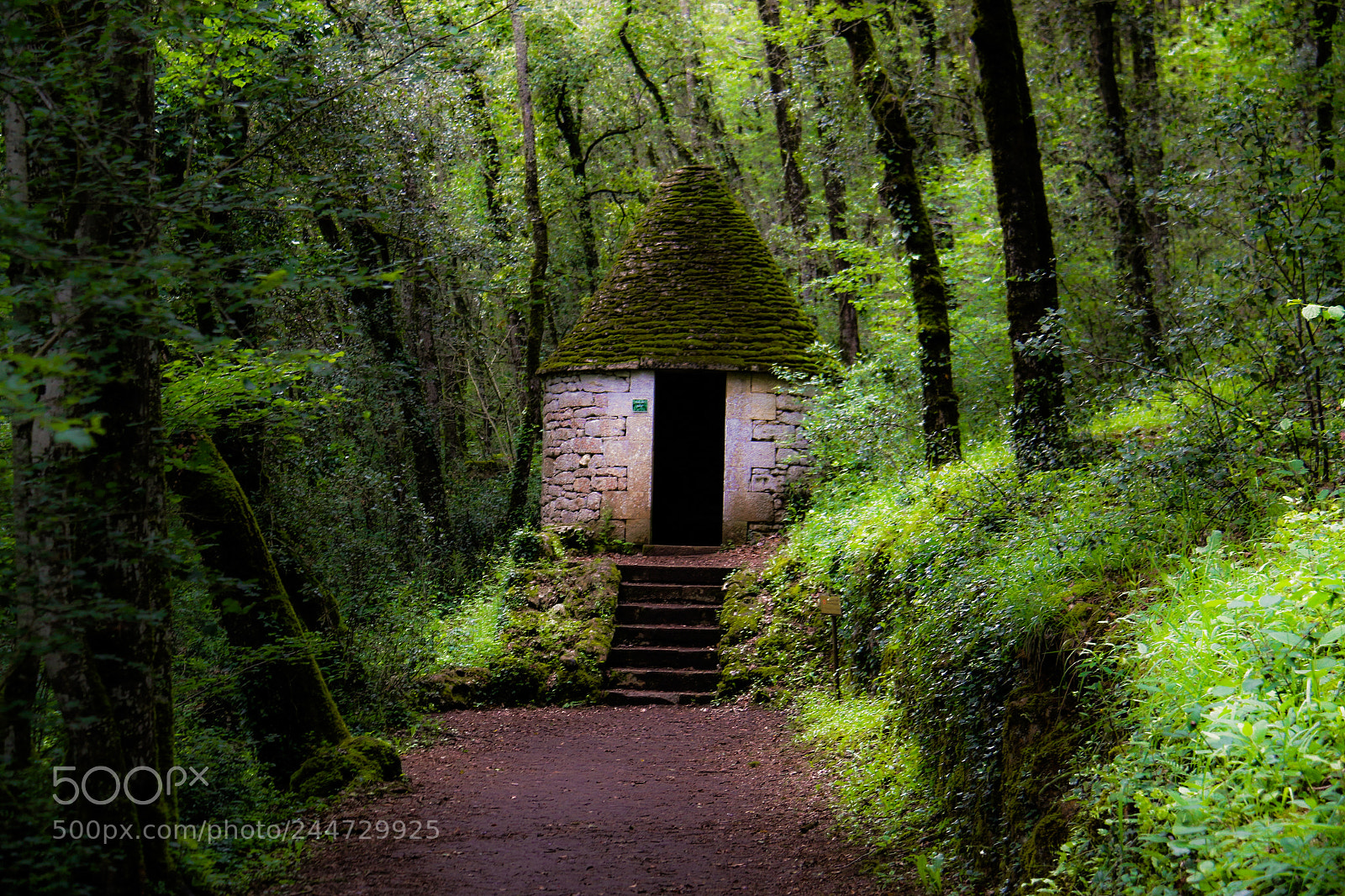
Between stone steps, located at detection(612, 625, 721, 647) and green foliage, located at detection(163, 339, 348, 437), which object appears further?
stone steps, located at detection(612, 625, 721, 647)

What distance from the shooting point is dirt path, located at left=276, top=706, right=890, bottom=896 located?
4469mm

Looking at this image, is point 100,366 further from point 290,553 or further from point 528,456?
point 528,456

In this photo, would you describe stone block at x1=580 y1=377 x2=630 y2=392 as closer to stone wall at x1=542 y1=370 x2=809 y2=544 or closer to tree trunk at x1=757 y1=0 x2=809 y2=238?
stone wall at x1=542 y1=370 x2=809 y2=544

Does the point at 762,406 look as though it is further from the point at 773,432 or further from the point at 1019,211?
the point at 1019,211

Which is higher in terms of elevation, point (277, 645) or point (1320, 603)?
point (1320, 603)

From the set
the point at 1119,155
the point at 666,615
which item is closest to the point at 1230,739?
the point at 666,615

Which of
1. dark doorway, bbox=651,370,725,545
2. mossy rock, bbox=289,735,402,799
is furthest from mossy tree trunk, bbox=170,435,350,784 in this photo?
dark doorway, bbox=651,370,725,545

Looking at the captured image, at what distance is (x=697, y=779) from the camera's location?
647 centimetres

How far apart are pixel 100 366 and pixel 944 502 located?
16.1 feet

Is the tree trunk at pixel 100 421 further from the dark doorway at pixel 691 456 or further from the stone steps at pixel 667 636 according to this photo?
the dark doorway at pixel 691 456

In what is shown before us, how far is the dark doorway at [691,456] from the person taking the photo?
1452cm

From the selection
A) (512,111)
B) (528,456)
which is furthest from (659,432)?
(512,111)

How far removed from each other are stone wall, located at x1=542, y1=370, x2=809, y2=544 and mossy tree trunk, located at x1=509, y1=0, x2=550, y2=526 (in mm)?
2298

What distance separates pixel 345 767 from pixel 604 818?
1621 mm
